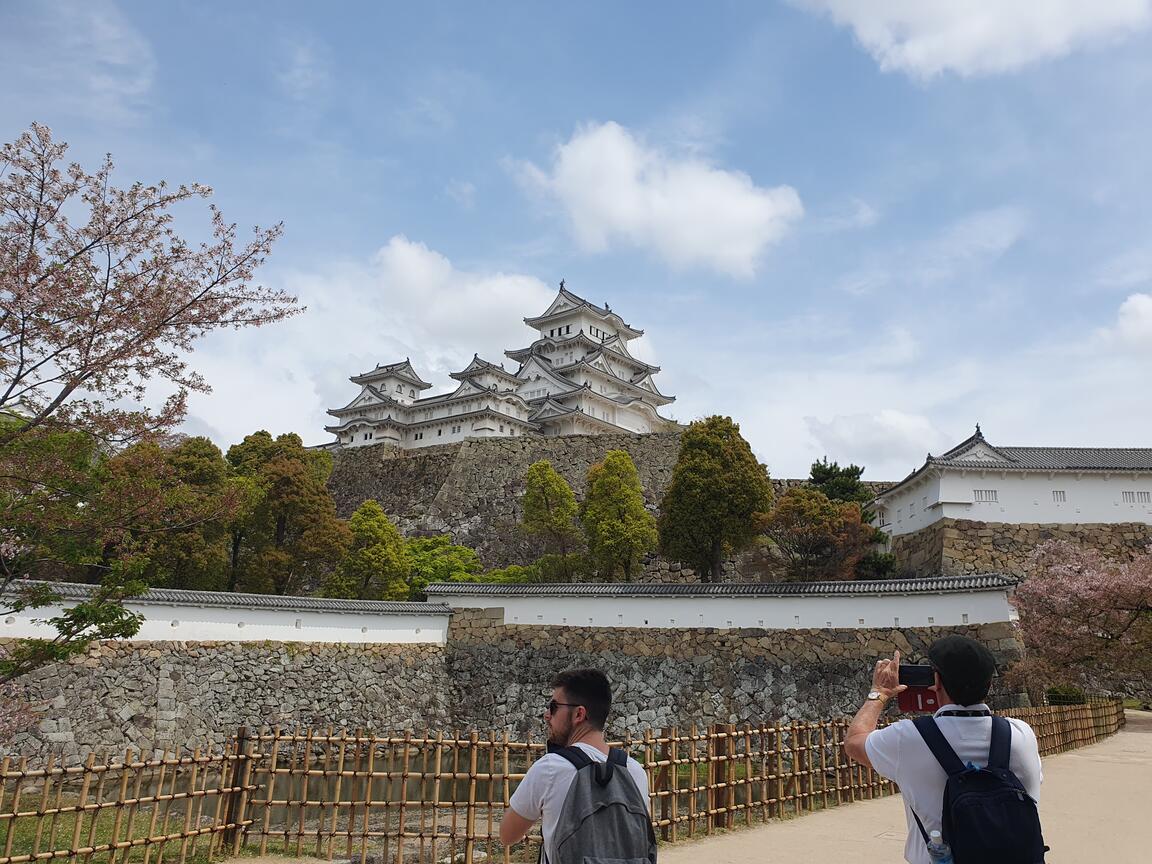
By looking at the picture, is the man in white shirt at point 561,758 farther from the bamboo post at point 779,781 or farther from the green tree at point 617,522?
the green tree at point 617,522

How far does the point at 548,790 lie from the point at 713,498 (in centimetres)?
1716

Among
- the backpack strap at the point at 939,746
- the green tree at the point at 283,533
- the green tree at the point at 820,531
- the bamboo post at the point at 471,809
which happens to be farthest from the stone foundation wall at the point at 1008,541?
the backpack strap at the point at 939,746

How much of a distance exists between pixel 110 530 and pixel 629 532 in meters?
15.7

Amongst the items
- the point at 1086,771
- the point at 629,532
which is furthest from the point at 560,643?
the point at 1086,771

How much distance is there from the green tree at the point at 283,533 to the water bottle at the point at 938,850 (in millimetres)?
19604

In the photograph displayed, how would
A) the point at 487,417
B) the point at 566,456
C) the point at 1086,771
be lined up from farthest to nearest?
1. the point at 487,417
2. the point at 566,456
3. the point at 1086,771

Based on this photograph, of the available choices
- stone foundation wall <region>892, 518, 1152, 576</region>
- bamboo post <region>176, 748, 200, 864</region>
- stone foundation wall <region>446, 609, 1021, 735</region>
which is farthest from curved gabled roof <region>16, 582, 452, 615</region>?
stone foundation wall <region>892, 518, 1152, 576</region>

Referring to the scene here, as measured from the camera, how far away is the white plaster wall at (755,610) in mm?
14398

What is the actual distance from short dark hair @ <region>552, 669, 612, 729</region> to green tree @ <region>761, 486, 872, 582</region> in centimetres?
1700

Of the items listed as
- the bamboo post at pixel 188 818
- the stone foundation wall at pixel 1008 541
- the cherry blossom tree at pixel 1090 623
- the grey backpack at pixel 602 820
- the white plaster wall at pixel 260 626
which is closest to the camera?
the grey backpack at pixel 602 820

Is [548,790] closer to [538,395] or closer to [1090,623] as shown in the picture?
[1090,623]

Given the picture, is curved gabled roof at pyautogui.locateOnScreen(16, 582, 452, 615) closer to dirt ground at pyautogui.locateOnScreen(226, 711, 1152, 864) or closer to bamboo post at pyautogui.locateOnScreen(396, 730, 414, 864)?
bamboo post at pyautogui.locateOnScreen(396, 730, 414, 864)

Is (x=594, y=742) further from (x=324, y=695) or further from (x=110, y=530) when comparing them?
(x=324, y=695)

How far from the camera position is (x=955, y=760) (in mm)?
2229
